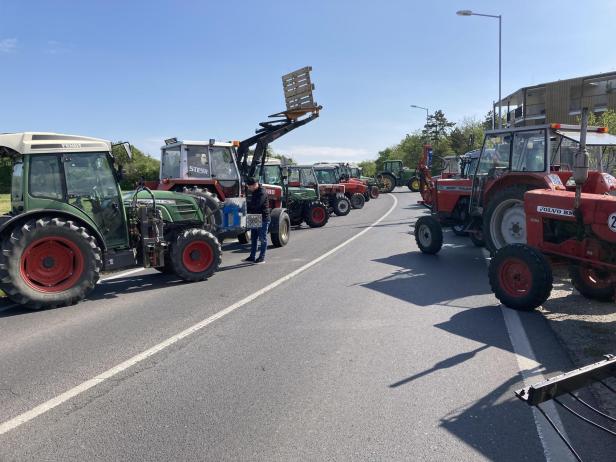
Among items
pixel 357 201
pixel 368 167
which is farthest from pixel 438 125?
pixel 357 201

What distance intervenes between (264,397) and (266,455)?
31.0 inches

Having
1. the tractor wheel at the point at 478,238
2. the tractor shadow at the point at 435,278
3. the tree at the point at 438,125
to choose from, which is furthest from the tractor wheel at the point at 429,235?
the tree at the point at 438,125

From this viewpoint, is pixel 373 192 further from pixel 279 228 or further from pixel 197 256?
pixel 197 256

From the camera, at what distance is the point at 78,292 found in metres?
6.71

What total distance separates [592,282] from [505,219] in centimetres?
269

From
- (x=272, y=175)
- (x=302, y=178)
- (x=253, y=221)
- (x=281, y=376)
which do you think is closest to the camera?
(x=281, y=376)

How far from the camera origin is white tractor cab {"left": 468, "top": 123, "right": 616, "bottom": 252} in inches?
341

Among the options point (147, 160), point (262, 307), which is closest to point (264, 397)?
point (262, 307)

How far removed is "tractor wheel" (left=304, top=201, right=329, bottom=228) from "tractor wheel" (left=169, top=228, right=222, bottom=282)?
899cm

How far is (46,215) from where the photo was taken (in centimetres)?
679

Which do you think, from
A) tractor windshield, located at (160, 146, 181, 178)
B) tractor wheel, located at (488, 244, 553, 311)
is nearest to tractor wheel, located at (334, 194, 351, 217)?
tractor windshield, located at (160, 146, 181, 178)

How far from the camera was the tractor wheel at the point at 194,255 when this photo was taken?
799 centimetres

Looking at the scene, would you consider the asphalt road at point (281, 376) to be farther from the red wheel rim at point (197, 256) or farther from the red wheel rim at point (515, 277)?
the red wheel rim at point (197, 256)

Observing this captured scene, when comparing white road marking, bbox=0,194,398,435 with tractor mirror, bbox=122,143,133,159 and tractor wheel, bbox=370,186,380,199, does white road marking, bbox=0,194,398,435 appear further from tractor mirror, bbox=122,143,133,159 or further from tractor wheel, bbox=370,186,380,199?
tractor wheel, bbox=370,186,380,199
